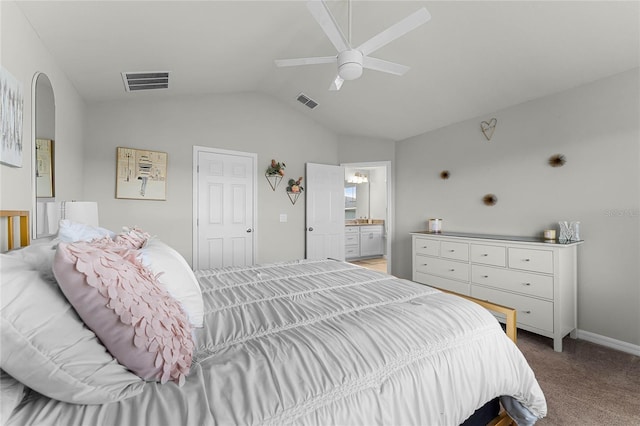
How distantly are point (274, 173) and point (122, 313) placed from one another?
356 centimetres

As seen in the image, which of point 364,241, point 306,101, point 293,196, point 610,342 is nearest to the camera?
point 610,342

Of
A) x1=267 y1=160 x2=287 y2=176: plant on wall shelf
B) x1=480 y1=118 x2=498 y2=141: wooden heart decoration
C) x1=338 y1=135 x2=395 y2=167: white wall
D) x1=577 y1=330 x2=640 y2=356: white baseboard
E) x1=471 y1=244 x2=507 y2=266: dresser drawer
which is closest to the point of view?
x1=577 y1=330 x2=640 y2=356: white baseboard

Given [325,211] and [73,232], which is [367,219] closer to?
[325,211]

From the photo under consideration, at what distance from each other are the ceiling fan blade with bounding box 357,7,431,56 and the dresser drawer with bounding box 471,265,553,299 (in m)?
2.43

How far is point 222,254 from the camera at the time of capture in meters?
3.92

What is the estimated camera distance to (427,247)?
372 cm

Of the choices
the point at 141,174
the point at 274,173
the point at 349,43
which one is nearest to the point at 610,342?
the point at 349,43

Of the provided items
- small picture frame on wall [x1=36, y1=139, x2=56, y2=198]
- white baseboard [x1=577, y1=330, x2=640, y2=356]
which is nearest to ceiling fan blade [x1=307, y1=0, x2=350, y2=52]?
small picture frame on wall [x1=36, y1=139, x2=56, y2=198]

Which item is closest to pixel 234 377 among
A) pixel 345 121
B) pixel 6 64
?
pixel 6 64

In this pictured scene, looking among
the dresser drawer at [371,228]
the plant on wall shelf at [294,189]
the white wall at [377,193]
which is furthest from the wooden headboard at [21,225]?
the white wall at [377,193]

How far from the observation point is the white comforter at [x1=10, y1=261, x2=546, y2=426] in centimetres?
75

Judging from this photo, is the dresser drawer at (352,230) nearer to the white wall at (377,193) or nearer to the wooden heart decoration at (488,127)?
the white wall at (377,193)

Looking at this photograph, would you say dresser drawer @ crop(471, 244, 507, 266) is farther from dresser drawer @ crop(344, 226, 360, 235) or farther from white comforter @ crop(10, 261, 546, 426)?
dresser drawer @ crop(344, 226, 360, 235)

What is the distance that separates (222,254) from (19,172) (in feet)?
8.07
